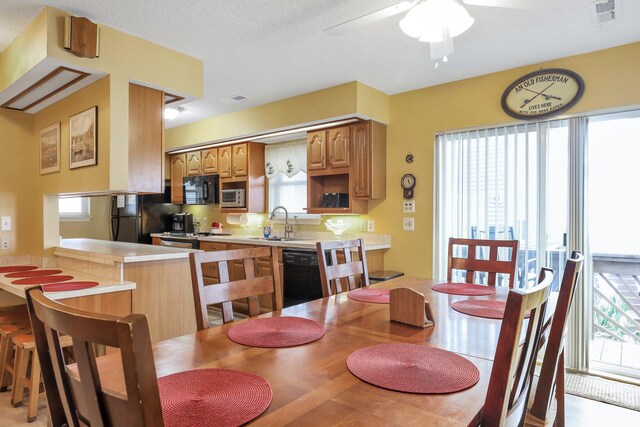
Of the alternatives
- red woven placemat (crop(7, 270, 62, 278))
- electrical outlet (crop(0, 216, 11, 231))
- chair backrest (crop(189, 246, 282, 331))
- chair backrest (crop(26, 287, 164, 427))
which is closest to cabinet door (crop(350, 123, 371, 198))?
chair backrest (crop(189, 246, 282, 331))

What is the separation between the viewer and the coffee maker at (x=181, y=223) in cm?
600

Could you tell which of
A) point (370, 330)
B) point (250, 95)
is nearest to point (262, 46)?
point (250, 95)

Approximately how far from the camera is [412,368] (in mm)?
1040

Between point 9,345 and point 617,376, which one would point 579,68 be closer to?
point 617,376

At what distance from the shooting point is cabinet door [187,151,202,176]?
5793mm

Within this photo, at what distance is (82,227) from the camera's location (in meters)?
6.23

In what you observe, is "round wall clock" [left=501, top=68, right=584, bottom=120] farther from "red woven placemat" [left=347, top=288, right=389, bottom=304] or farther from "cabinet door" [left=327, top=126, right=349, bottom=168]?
"red woven placemat" [left=347, top=288, right=389, bottom=304]

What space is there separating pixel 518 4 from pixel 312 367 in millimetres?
1856

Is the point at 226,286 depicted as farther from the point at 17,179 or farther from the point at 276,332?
the point at 17,179

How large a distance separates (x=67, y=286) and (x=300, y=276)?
84.7 inches

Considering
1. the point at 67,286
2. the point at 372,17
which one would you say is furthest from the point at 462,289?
the point at 67,286

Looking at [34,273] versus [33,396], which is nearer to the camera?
[33,396]

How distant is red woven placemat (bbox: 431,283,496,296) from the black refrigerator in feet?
15.6

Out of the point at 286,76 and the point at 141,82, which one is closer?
the point at 141,82
